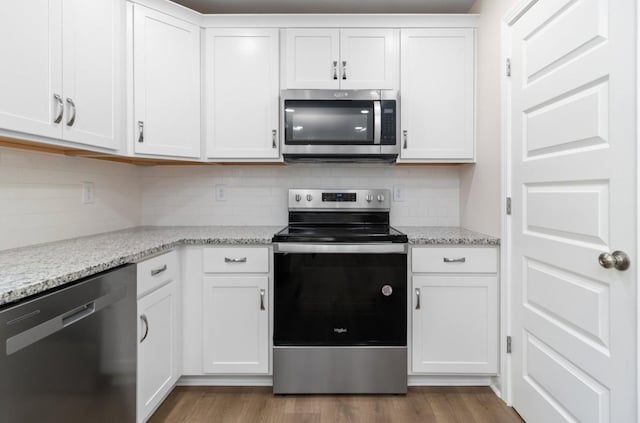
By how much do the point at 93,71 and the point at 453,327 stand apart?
2297 millimetres

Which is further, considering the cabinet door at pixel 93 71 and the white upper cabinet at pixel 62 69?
the cabinet door at pixel 93 71

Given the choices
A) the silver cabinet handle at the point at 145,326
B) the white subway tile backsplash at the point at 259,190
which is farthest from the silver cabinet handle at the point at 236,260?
the white subway tile backsplash at the point at 259,190

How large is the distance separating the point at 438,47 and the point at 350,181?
1.04 m

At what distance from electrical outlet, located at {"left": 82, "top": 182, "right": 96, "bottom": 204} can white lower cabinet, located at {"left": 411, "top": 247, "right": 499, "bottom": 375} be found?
1.91 m

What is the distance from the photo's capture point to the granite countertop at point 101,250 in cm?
107

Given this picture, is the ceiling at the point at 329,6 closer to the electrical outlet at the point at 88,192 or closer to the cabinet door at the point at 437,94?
the cabinet door at the point at 437,94

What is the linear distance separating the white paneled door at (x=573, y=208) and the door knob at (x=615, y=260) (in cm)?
2

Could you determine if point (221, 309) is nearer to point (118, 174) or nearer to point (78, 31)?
point (118, 174)

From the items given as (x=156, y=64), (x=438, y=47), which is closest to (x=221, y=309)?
(x=156, y=64)

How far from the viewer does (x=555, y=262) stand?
4.95 ft

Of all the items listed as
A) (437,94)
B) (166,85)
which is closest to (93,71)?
(166,85)

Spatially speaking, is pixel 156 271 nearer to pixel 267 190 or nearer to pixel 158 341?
pixel 158 341

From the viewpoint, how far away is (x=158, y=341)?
180 cm

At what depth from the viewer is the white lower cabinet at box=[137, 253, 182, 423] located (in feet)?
5.37
